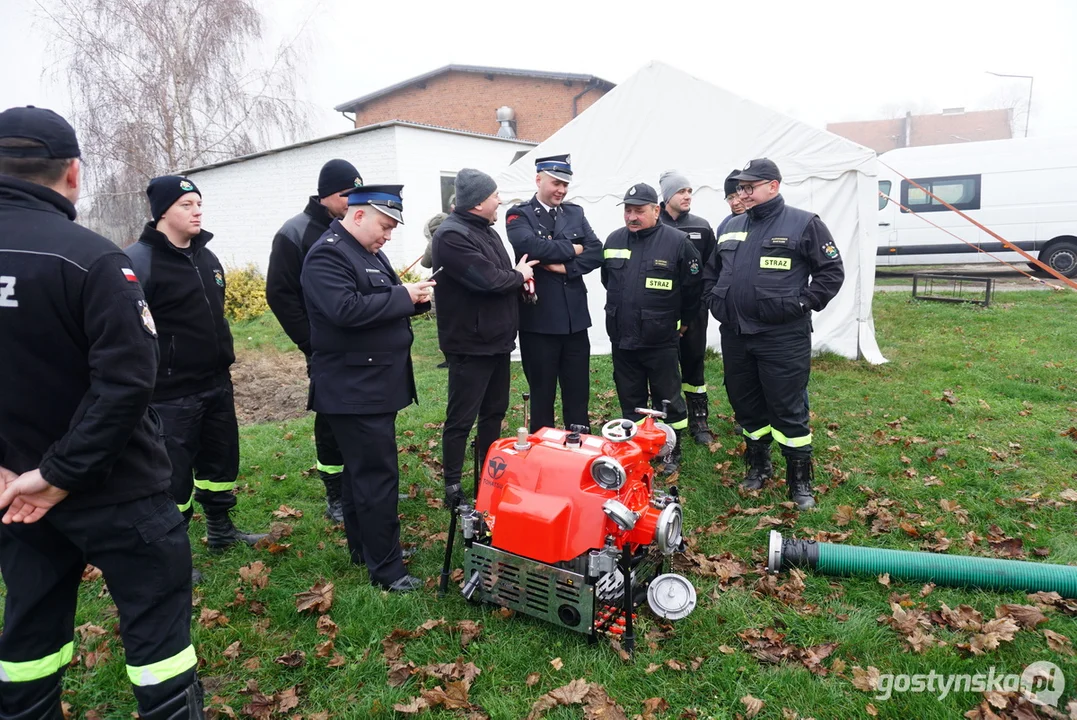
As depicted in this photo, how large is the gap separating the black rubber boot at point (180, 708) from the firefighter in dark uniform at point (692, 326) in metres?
4.80

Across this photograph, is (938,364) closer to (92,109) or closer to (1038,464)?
(1038,464)

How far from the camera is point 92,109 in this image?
2019 cm

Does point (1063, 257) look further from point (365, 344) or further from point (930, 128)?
point (930, 128)

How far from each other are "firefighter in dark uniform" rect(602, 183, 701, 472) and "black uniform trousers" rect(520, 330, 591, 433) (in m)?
0.40

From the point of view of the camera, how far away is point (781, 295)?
4668 mm

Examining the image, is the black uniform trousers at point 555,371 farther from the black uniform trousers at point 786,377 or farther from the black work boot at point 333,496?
the black work boot at point 333,496

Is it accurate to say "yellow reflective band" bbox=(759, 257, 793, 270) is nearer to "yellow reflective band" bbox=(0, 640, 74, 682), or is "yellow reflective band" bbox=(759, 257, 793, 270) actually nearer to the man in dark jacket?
the man in dark jacket

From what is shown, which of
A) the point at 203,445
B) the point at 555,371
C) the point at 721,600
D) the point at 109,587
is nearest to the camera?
the point at 109,587

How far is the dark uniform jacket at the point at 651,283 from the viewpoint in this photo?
526 centimetres

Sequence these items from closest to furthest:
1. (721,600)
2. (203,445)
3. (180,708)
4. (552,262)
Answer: (180,708) < (721,600) < (203,445) < (552,262)

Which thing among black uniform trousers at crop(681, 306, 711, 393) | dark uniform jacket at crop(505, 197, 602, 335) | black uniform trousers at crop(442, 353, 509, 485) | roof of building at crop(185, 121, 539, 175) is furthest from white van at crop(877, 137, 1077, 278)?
black uniform trousers at crop(442, 353, 509, 485)

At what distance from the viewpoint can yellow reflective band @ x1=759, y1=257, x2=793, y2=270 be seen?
4684 mm

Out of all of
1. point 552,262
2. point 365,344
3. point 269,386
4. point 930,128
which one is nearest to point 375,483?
point 365,344

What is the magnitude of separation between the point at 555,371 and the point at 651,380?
84cm
